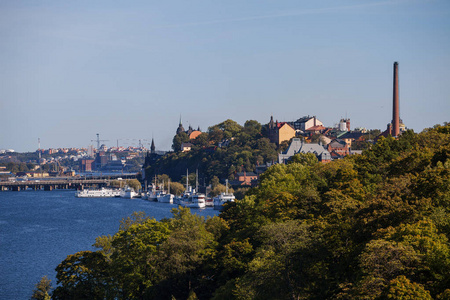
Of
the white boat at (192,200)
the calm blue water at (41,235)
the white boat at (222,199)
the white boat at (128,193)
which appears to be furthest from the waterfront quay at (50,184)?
the white boat at (222,199)

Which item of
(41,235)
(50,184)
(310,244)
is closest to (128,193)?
(50,184)

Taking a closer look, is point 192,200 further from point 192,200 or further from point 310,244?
point 310,244

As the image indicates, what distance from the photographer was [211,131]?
132375 mm

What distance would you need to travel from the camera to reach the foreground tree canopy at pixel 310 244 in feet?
52.9

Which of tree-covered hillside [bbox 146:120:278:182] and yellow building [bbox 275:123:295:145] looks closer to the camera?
tree-covered hillside [bbox 146:120:278:182]

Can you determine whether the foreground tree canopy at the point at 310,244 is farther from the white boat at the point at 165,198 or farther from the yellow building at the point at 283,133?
the yellow building at the point at 283,133

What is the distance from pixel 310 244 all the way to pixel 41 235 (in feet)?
132

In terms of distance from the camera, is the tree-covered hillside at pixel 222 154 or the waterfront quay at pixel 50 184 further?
the waterfront quay at pixel 50 184

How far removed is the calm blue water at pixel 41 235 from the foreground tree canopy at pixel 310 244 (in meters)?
8.03

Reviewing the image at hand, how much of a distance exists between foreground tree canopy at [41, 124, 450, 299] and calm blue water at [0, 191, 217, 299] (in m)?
8.03

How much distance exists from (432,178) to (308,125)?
101694mm

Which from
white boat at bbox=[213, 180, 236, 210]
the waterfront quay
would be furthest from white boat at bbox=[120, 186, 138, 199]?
white boat at bbox=[213, 180, 236, 210]

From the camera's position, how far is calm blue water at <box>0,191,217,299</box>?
3744 centimetres

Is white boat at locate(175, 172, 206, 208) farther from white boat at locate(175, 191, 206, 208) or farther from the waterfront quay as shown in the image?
the waterfront quay
